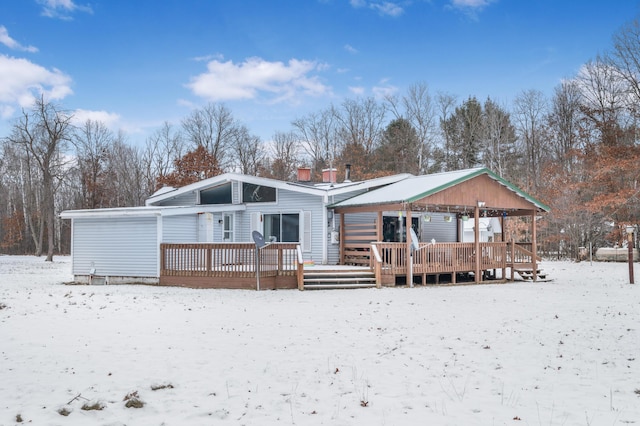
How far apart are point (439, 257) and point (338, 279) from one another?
3.84 m

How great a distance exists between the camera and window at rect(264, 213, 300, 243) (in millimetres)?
19719

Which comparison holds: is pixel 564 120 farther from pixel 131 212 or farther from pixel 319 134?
pixel 131 212

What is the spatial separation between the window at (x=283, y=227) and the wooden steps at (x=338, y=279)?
3.77 metres

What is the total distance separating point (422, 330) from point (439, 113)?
3386 centimetres

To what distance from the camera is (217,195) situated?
69.2 ft

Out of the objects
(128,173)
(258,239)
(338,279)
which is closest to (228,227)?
(258,239)

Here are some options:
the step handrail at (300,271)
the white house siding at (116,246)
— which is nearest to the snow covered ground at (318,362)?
the step handrail at (300,271)

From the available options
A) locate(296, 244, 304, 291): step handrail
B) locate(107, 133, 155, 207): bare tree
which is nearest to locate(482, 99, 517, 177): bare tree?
locate(296, 244, 304, 291): step handrail

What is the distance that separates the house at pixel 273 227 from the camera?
51.3ft

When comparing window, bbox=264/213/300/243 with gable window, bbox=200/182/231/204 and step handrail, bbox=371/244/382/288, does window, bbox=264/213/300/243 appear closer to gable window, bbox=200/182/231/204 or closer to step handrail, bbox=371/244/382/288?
gable window, bbox=200/182/231/204

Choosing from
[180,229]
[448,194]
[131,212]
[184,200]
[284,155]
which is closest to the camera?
[131,212]

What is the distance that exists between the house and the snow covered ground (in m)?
3.44

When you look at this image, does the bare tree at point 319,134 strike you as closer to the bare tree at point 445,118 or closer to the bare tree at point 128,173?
the bare tree at point 445,118

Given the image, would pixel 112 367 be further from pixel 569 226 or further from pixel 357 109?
pixel 357 109
